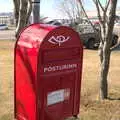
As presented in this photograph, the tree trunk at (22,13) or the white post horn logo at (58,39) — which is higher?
the tree trunk at (22,13)

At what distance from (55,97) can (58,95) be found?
0.04 meters

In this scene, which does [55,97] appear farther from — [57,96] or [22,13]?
[22,13]

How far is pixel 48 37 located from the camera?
447 cm

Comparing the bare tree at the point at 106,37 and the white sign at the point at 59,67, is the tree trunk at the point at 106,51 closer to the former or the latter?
the bare tree at the point at 106,37

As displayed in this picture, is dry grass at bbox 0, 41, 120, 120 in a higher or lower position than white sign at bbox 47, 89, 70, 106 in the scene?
lower

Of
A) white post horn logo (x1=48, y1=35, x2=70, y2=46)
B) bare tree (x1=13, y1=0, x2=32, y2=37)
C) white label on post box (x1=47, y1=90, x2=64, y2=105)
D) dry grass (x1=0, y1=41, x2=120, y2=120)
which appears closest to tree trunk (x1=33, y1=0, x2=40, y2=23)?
bare tree (x1=13, y1=0, x2=32, y2=37)

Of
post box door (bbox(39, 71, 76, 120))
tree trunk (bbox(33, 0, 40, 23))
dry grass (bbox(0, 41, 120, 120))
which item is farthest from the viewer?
dry grass (bbox(0, 41, 120, 120))

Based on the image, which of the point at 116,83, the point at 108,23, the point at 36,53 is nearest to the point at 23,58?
the point at 36,53

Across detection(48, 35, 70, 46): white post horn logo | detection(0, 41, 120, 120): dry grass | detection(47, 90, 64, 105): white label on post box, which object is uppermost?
detection(48, 35, 70, 46): white post horn logo

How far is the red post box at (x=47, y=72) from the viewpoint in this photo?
4500 millimetres

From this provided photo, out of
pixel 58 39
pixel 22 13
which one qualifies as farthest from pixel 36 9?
pixel 58 39

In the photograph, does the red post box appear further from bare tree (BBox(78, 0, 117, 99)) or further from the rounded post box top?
bare tree (BBox(78, 0, 117, 99))

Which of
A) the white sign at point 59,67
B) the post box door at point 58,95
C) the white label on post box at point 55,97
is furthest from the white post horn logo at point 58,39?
the white label on post box at point 55,97

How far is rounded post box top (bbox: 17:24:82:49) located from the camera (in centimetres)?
446
